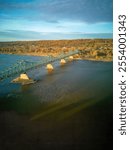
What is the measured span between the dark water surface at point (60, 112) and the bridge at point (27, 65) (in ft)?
0.18

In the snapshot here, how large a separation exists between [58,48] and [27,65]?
36cm

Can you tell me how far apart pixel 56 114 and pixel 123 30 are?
1039 mm

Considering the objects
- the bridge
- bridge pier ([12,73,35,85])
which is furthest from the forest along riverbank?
bridge pier ([12,73,35,85])

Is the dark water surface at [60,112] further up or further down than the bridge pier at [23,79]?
further down

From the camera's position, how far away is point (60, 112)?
118 inches

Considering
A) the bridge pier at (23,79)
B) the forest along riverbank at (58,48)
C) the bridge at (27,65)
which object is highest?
the forest along riverbank at (58,48)

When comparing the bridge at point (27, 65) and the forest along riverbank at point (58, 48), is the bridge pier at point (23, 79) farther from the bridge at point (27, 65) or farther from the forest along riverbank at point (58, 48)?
the forest along riverbank at point (58, 48)

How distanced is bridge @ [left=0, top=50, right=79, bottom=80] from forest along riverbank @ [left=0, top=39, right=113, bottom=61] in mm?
44

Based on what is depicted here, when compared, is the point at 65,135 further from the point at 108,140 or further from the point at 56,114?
the point at 108,140

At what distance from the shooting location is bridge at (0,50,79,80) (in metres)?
3.01

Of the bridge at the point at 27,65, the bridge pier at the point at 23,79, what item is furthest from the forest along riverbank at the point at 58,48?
the bridge pier at the point at 23,79

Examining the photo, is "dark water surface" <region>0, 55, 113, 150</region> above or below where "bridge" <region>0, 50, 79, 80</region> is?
below

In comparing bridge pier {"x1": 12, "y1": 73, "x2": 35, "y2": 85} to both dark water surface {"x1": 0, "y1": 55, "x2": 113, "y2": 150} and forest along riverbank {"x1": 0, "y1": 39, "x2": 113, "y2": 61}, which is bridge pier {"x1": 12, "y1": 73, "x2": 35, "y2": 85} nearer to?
dark water surface {"x1": 0, "y1": 55, "x2": 113, "y2": 150}

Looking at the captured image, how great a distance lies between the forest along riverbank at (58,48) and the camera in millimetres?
3049
